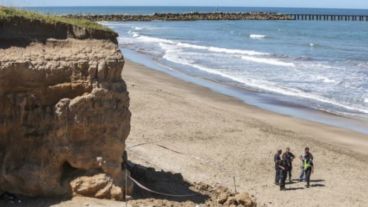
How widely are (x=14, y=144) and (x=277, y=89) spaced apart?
86.5 feet

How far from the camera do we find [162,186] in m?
14.4

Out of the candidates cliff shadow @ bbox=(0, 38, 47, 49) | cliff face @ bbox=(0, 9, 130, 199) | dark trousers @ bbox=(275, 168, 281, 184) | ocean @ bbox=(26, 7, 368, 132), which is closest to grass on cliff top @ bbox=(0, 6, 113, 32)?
cliff face @ bbox=(0, 9, 130, 199)

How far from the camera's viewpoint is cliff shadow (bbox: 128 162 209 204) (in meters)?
13.6

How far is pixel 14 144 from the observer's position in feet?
40.1

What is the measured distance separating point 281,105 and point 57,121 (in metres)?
21.3

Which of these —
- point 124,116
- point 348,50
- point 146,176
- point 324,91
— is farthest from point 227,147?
point 348,50

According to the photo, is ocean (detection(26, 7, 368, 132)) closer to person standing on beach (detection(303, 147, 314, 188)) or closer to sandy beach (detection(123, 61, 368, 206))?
sandy beach (detection(123, 61, 368, 206))

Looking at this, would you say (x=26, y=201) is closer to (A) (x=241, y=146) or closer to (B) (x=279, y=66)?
(A) (x=241, y=146)

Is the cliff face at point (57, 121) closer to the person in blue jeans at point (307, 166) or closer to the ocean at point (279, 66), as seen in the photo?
the ocean at point (279, 66)

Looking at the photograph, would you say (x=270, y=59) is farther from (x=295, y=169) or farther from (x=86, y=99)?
(x=86, y=99)

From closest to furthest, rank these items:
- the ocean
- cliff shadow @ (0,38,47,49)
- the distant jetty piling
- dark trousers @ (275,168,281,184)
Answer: cliff shadow @ (0,38,47,49), dark trousers @ (275,168,281,184), the ocean, the distant jetty piling

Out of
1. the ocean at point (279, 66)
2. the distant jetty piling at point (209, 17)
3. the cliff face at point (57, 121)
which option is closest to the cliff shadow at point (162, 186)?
the cliff face at point (57, 121)

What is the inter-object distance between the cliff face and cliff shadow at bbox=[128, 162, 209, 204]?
121cm

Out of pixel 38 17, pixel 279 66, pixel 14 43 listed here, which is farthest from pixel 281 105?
pixel 14 43
